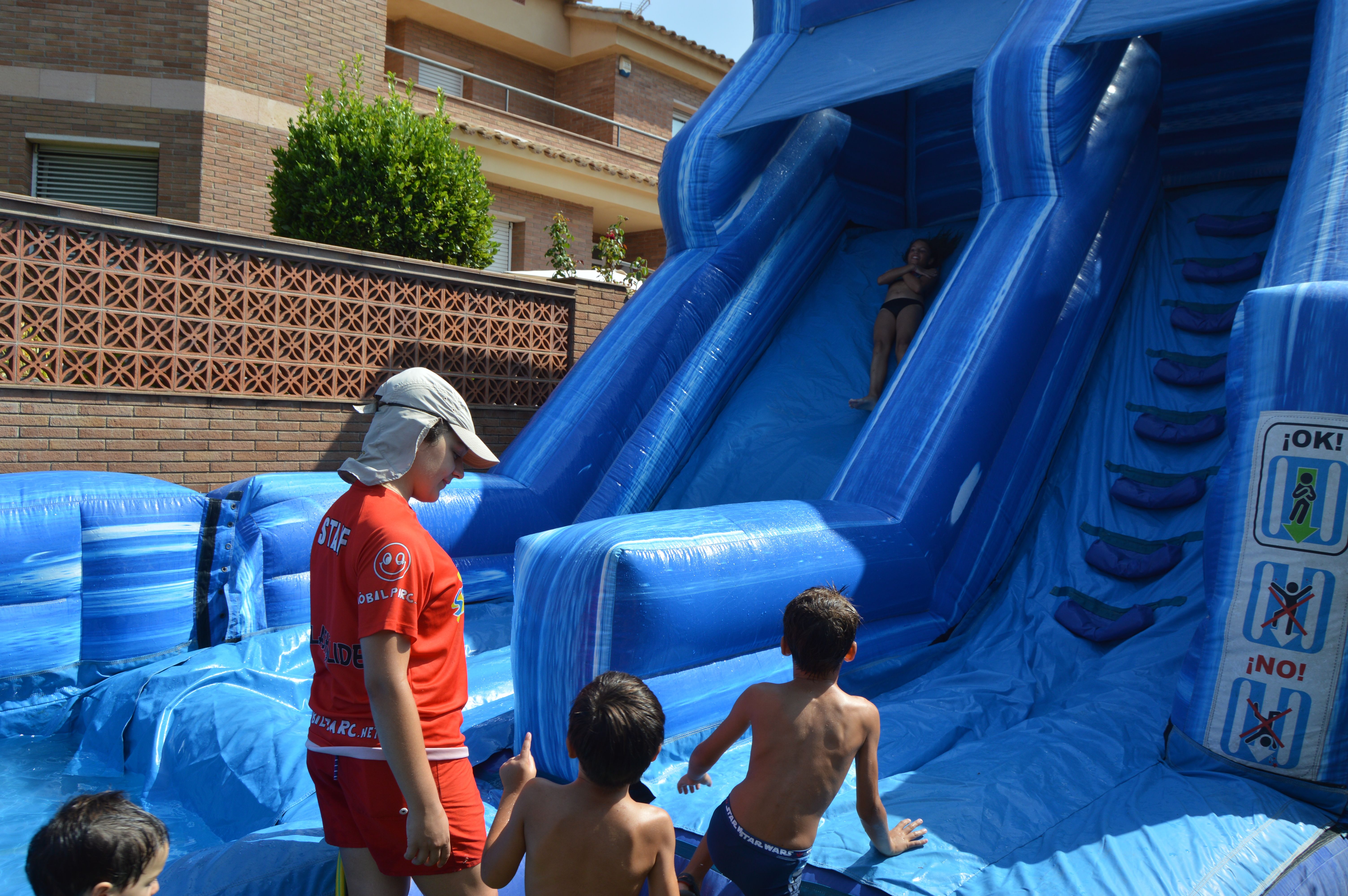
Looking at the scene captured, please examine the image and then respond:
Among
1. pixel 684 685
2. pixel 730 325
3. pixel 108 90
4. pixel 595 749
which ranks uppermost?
pixel 108 90

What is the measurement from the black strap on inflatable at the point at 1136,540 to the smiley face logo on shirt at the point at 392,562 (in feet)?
11.3

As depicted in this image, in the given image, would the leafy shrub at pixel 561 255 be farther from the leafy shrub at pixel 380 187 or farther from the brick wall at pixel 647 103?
the brick wall at pixel 647 103

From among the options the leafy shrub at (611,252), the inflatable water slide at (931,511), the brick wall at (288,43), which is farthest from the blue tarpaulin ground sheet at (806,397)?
the brick wall at (288,43)

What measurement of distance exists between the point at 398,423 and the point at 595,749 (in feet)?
2.36

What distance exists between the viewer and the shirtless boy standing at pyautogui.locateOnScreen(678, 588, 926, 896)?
6.90ft

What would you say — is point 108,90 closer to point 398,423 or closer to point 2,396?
point 2,396

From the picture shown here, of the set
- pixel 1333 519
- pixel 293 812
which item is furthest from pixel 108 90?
pixel 1333 519

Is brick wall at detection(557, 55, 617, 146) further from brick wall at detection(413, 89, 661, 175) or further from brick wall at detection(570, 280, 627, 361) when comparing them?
brick wall at detection(570, 280, 627, 361)

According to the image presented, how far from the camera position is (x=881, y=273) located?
248 inches

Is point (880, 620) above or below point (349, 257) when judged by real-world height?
below

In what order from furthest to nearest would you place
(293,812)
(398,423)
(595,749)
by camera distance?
(293,812), (398,423), (595,749)

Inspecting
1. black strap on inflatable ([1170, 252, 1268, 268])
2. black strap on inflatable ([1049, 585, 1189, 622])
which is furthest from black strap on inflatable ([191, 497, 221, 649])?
black strap on inflatable ([1170, 252, 1268, 268])

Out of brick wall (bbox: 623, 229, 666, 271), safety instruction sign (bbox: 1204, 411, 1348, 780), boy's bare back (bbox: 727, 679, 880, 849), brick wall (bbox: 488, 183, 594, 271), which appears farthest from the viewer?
brick wall (bbox: 623, 229, 666, 271)

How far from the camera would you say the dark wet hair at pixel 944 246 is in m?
6.16
